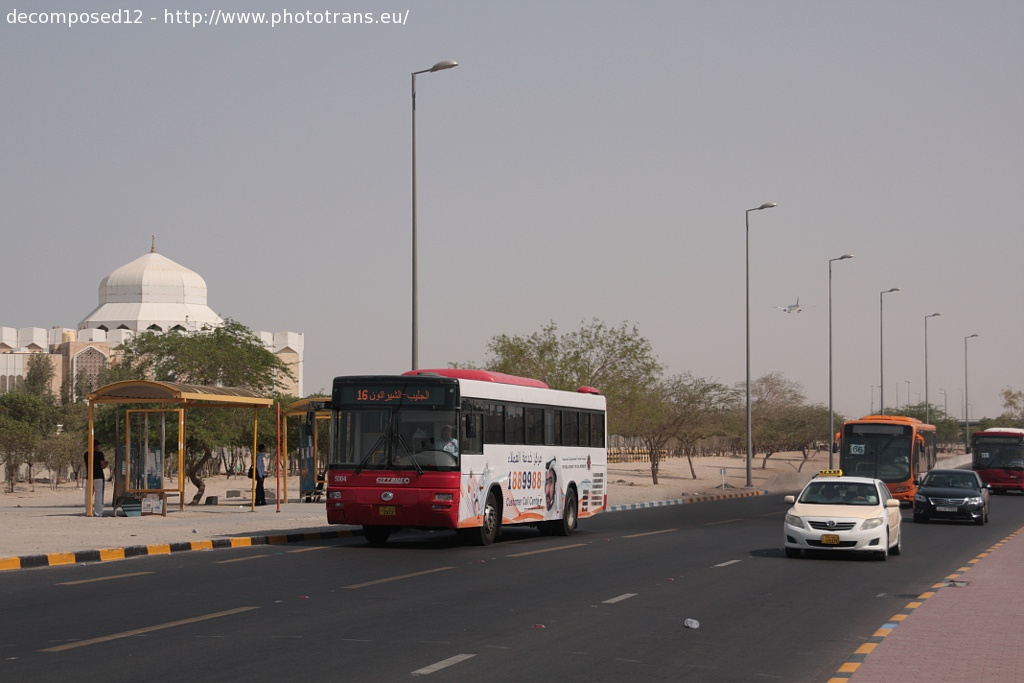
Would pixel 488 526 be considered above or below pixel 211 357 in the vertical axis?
below

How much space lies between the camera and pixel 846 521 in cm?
→ 2119

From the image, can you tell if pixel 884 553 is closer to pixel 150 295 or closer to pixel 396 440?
pixel 396 440

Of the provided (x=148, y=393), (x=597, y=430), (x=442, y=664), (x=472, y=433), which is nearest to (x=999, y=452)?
(x=597, y=430)

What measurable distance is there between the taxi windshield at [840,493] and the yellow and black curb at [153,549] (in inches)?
385

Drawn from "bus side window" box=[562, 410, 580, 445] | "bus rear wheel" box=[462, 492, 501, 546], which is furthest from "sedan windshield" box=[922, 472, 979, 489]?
"bus rear wheel" box=[462, 492, 501, 546]

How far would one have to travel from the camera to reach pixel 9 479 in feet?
196

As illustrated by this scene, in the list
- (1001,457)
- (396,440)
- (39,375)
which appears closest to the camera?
(396,440)

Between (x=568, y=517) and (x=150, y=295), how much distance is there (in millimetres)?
122084

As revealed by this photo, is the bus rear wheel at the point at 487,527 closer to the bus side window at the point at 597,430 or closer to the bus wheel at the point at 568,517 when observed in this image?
the bus wheel at the point at 568,517

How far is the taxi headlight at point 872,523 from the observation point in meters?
21.2

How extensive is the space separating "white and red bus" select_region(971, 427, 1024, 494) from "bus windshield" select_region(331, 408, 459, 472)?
129ft

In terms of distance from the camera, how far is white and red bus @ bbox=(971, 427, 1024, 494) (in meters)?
A: 55.4

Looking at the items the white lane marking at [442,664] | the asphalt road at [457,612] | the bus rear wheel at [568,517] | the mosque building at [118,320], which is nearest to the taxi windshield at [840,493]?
the asphalt road at [457,612]

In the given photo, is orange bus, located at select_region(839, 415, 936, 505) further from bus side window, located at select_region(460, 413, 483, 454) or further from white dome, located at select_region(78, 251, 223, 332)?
white dome, located at select_region(78, 251, 223, 332)
